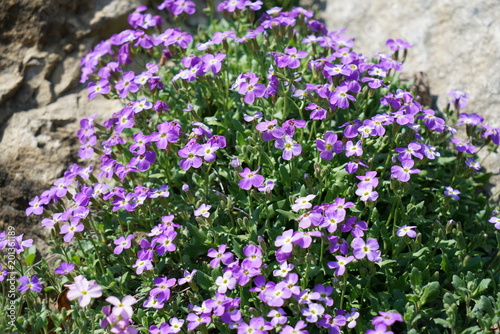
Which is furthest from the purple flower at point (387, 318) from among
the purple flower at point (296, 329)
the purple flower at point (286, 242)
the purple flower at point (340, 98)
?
the purple flower at point (340, 98)

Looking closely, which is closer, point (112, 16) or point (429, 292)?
point (429, 292)

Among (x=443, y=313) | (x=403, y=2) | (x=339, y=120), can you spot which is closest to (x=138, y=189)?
(x=339, y=120)

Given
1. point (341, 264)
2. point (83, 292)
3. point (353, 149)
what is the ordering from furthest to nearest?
point (353, 149), point (341, 264), point (83, 292)

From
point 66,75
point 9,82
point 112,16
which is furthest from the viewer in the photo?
point 112,16

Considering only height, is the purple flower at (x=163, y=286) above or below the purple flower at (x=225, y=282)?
below

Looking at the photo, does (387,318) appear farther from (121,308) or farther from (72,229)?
(72,229)

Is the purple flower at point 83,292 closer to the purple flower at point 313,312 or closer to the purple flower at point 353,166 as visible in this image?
the purple flower at point 313,312

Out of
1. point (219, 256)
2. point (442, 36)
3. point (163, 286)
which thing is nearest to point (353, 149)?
point (219, 256)
